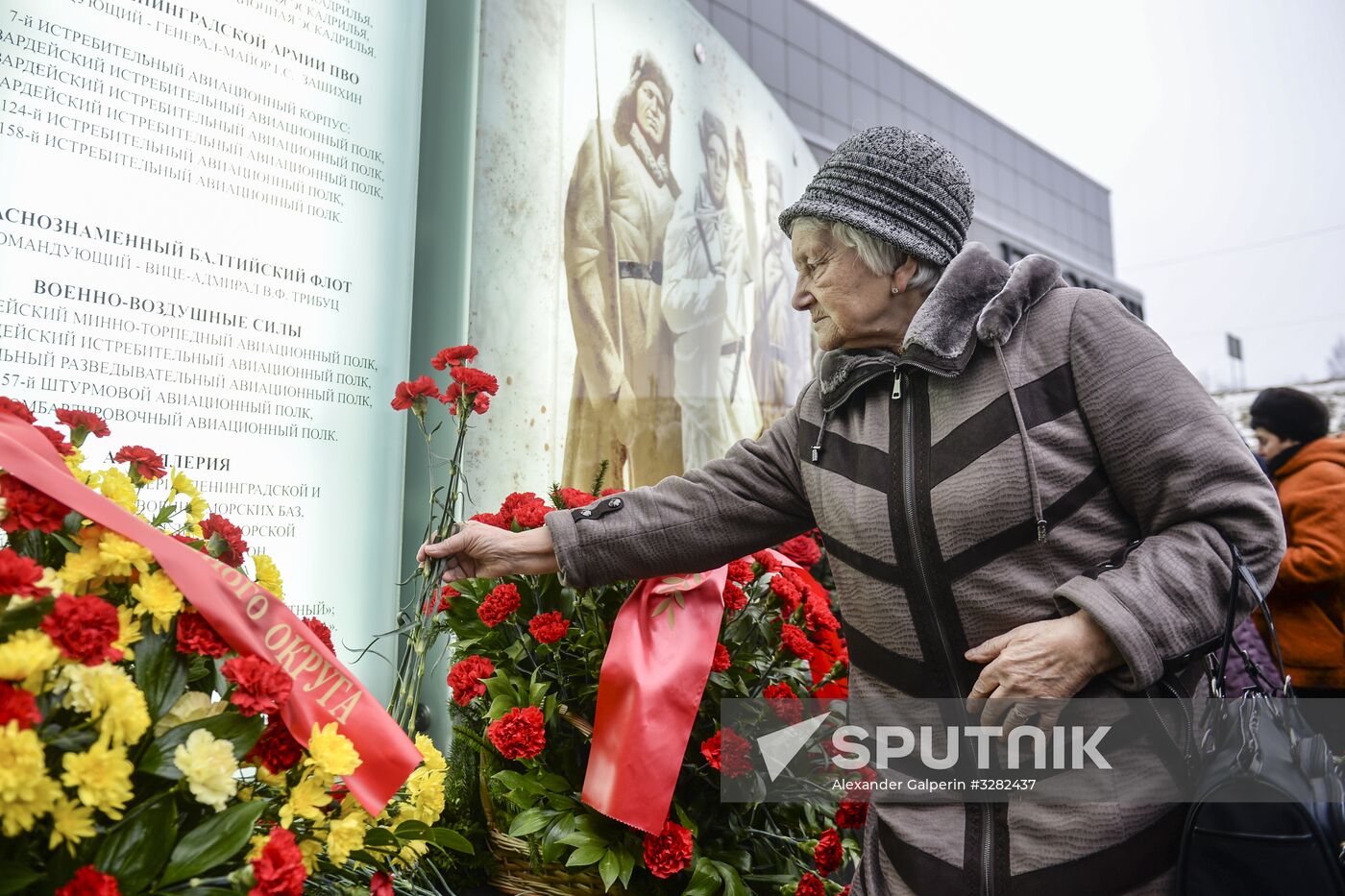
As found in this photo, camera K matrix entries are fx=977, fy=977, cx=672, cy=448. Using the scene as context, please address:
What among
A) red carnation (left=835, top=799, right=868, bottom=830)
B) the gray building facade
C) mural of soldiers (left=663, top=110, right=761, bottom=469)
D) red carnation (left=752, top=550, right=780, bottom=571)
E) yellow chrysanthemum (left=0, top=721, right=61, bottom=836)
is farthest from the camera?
the gray building facade

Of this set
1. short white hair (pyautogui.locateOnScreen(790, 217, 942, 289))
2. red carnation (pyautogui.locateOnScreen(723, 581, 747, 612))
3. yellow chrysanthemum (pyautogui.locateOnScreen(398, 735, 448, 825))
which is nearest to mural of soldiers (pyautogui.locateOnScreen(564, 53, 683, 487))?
red carnation (pyautogui.locateOnScreen(723, 581, 747, 612))

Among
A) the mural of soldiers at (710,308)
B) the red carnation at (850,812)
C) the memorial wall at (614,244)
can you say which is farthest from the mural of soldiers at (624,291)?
the red carnation at (850,812)

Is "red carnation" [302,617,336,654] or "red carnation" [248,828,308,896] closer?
"red carnation" [248,828,308,896]

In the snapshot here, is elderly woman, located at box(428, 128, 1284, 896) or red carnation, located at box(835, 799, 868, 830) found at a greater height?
elderly woman, located at box(428, 128, 1284, 896)

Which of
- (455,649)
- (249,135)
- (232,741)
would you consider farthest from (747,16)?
(232,741)

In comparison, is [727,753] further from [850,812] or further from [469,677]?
[469,677]

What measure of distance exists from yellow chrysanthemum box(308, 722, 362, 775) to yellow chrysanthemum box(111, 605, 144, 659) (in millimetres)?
199

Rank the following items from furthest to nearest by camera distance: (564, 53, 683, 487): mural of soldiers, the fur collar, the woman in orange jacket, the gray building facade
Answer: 1. the gray building facade
2. (564, 53, 683, 487): mural of soldiers
3. the woman in orange jacket
4. the fur collar

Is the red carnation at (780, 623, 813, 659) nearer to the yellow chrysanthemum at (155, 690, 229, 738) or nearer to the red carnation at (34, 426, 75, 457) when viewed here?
the yellow chrysanthemum at (155, 690, 229, 738)

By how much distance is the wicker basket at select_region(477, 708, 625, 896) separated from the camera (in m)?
1.67

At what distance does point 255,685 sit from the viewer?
98cm

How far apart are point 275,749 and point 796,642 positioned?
1.01m

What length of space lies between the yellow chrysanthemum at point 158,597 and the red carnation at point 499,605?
715mm

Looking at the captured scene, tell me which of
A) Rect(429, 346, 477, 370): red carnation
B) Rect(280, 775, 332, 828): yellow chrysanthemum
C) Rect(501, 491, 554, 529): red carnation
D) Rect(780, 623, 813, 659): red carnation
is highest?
Rect(429, 346, 477, 370): red carnation
